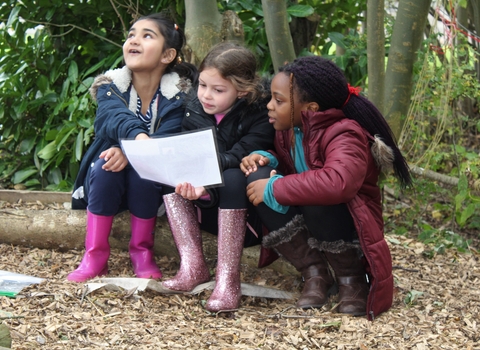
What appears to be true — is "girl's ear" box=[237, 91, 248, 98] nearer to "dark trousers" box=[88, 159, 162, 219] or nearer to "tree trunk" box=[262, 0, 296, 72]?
"dark trousers" box=[88, 159, 162, 219]

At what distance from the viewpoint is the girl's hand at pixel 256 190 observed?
277 cm

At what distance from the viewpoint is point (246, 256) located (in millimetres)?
3346

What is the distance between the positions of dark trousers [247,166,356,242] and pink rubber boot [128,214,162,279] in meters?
0.64

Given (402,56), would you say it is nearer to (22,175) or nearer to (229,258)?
(229,258)

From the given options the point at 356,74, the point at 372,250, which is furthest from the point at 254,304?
the point at 356,74

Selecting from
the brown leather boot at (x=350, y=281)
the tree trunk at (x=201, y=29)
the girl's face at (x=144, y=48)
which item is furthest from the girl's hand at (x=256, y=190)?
the tree trunk at (x=201, y=29)

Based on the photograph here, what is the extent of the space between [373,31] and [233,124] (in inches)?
41.6

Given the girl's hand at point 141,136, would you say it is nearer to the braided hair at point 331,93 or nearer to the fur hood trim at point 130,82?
the fur hood trim at point 130,82

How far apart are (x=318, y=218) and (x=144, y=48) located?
120 centimetres

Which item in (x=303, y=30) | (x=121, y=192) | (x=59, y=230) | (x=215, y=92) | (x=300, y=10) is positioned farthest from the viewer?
(x=303, y=30)

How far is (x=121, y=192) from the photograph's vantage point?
10.3ft

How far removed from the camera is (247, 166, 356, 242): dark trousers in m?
2.79

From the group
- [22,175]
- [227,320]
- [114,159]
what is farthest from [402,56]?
[22,175]

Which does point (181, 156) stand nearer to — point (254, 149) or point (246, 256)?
point (254, 149)
